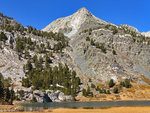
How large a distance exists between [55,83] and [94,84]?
3864 centimetres

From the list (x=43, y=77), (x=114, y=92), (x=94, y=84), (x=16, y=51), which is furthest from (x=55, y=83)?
(x=16, y=51)

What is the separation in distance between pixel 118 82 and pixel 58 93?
6600 cm

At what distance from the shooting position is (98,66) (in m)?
188

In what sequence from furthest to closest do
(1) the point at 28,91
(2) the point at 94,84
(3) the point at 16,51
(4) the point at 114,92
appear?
1. (3) the point at 16,51
2. (2) the point at 94,84
3. (4) the point at 114,92
4. (1) the point at 28,91

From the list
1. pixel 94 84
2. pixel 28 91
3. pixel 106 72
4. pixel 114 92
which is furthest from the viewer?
pixel 106 72

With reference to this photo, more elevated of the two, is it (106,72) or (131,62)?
(131,62)

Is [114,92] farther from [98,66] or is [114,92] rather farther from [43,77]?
[43,77]

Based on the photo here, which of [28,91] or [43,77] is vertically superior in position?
[43,77]

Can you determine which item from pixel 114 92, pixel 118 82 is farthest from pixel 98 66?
pixel 114 92

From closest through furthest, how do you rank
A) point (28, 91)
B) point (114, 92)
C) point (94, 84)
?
point (28, 91) < point (114, 92) < point (94, 84)

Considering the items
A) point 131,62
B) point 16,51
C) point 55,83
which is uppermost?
point 16,51

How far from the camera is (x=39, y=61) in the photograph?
618 ft

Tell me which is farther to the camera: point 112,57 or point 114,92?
point 112,57

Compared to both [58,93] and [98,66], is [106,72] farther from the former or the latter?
[58,93]
